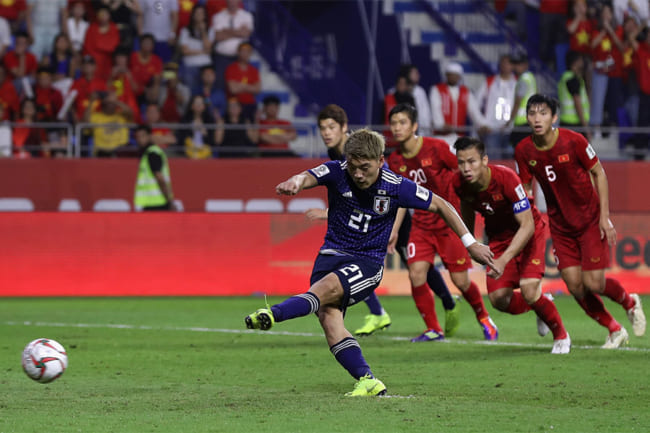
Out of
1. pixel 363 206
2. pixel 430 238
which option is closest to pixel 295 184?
pixel 363 206

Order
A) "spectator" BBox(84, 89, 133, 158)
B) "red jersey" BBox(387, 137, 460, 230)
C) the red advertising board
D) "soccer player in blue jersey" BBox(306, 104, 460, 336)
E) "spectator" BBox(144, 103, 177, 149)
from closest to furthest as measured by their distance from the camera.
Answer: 1. "soccer player in blue jersey" BBox(306, 104, 460, 336)
2. "red jersey" BBox(387, 137, 460, 230)
3. the red advertising board
4. "spectator" BBox(144, 103, 177, 149)
5. "spectator" BBox(84, 89, 133, 158)

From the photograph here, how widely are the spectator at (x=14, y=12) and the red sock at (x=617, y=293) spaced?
13.9 metres

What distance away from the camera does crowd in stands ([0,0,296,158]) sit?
65.1ft

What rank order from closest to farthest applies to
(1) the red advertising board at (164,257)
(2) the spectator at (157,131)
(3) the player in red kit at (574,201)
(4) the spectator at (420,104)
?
(3) the player in red kit at (574,201)
(1) the red advertising board at (164,257)
(4) the spectator at (420,104)
(2) the spectator at (157,131)

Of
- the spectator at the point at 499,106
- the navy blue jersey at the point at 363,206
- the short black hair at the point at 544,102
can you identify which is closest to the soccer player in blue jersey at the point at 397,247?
the short black hair at the point at 544,102

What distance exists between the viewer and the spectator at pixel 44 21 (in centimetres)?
2148

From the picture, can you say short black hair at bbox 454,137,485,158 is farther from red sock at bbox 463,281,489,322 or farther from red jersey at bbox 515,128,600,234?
red sock at bbox 463,281,489,322

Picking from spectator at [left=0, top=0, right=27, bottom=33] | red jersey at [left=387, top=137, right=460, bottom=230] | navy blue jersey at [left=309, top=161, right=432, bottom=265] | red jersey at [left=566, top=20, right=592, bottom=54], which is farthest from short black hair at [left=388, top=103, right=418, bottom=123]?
spectator at [left=0, top=0, right=27, bottom=33]

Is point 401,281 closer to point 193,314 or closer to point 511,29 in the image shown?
point 193,314

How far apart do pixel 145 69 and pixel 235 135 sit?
2079 mm

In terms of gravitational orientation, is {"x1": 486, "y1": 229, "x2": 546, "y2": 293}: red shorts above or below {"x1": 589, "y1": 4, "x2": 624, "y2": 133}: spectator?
below

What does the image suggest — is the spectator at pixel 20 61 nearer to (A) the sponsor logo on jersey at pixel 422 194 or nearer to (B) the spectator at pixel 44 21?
(B) the spectator at pixel 44 21

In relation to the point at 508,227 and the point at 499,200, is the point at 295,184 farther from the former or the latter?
the point at 508,227

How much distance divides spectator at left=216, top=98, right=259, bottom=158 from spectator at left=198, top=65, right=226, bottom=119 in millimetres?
431
